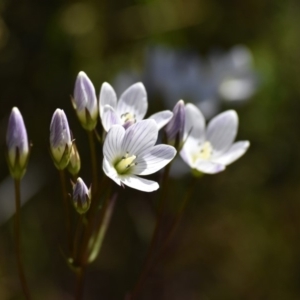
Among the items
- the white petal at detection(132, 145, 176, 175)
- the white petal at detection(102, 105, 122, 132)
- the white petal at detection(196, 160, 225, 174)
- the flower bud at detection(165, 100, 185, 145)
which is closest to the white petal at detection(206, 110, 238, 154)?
the white petal at detection(196, 160, 225, 174)

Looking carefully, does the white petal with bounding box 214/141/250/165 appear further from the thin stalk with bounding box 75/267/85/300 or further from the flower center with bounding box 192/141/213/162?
the thin stalk with bounding box 75/267/85/300

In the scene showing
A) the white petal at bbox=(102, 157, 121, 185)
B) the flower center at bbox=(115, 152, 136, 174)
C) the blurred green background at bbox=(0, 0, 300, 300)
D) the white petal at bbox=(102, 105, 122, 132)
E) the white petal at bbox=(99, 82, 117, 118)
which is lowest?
the blurred green background at bbox=(0, 0, 300, 300)

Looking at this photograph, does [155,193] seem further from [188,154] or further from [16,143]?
[16,143]

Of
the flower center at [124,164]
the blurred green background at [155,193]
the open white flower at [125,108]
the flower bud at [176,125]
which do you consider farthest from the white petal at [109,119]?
the blurred green background at [155,193]

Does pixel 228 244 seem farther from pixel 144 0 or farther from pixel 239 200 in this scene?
pixel 144 0

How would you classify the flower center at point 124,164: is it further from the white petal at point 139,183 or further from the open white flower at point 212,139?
the open white flower at point 212,139

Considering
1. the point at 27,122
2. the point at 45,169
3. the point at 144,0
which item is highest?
the point at 144,0

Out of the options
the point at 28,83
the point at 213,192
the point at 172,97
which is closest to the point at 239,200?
the point at 213,192
